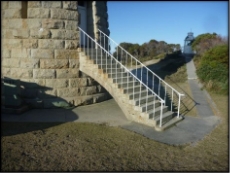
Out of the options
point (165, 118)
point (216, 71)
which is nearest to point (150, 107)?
point (165, 118)

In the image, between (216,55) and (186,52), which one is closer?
(216,55)

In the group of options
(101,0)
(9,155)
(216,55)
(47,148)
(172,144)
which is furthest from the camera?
(216,55)

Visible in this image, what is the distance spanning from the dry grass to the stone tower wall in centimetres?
255

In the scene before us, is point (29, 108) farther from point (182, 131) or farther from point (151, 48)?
point (151, 48)

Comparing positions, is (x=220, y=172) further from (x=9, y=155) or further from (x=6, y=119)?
(x=6, y=119)

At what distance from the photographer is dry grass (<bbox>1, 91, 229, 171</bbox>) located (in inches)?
151

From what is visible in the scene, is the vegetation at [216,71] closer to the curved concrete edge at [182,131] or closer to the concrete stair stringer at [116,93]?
the curved concrete edge at [182,131]

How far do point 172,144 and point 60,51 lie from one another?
5459 millimetres

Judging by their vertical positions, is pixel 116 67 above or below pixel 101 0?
below

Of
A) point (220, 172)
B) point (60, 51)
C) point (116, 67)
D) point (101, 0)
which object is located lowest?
point (220, 172)

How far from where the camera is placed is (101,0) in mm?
9648

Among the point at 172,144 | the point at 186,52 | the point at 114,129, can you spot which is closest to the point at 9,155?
the point at 114,129

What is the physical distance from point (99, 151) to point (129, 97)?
2691mm

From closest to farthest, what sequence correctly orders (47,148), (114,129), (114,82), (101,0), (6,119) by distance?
(47,148)
(114,129)
(6,119)
(114,82)
(101,0)
